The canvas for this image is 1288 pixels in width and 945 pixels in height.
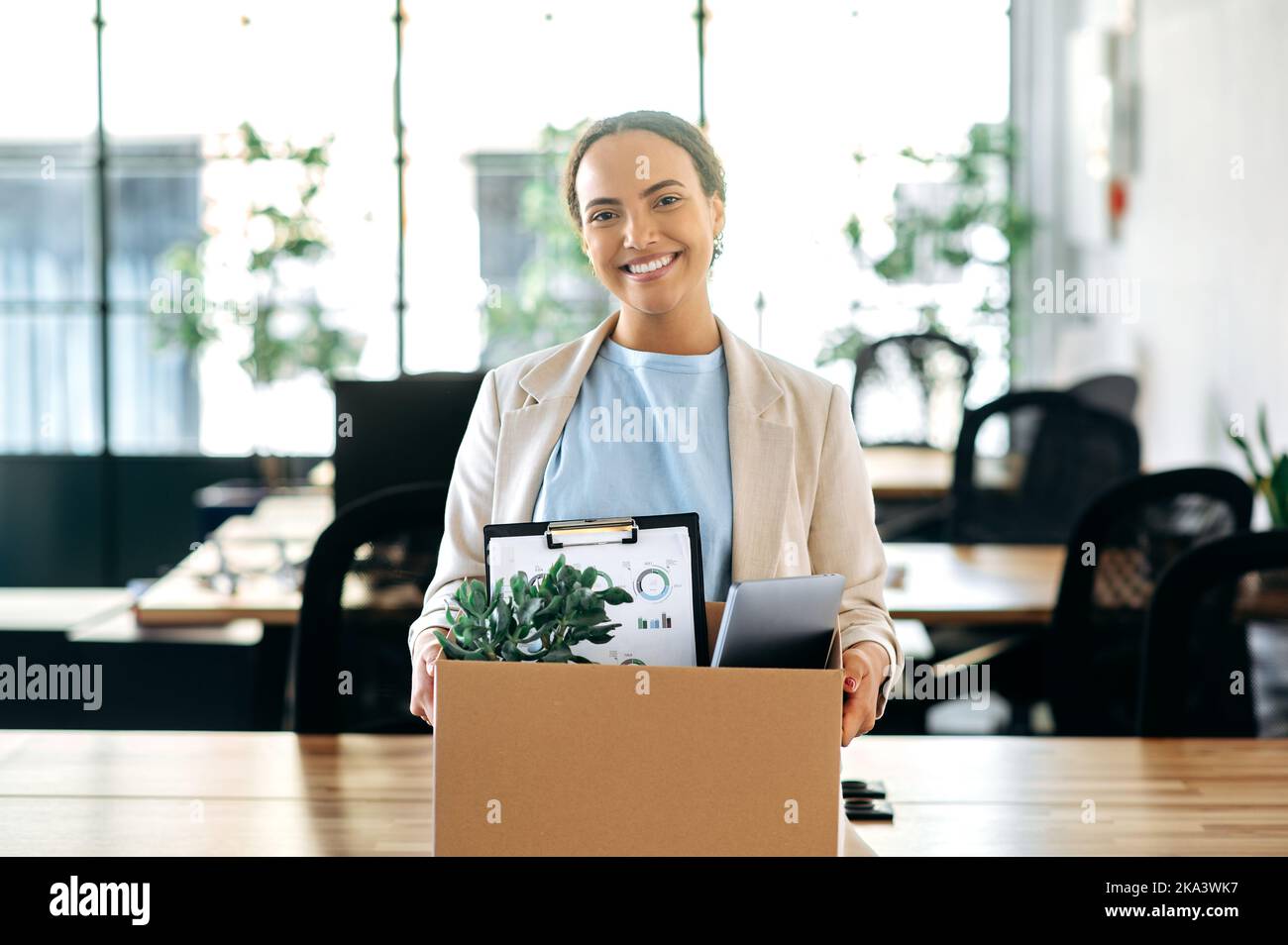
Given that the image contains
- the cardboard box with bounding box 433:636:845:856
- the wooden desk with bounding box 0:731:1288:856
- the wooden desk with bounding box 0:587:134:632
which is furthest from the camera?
the wooden desk with bounding box 0:587:134:632

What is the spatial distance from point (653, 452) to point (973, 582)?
5.55 feet

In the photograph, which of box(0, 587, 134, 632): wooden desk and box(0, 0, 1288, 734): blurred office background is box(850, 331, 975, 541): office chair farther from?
box(0, 587, 134, 632): wooden desk

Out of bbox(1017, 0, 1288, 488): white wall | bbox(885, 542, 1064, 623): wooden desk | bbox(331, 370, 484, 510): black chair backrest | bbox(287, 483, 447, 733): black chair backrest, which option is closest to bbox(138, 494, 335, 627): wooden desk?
bbox(331, 370, 484, 510): black chair backrest

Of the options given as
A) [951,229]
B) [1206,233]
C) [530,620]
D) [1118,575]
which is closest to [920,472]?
[1206,233]

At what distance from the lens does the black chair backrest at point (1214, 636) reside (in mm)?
1845

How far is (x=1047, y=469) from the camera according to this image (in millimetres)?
3973

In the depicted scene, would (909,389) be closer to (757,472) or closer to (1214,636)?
(1214,636)

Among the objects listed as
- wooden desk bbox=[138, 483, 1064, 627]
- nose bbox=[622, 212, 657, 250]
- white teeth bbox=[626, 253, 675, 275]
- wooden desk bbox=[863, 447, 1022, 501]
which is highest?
nose bbox=[622, 212, 657, 250]

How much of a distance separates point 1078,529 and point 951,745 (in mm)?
658

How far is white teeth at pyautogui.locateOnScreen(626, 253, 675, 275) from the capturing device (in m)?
1.58

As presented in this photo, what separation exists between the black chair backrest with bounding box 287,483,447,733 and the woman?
1.08 ft

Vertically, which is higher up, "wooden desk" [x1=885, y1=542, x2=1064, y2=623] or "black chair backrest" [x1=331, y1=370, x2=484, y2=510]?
"black chair backrest" [x1=331, y1=370, x2=484, y2=510]

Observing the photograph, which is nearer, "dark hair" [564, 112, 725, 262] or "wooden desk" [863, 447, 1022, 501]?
"dark hair" [564, 112, 725, 262]
